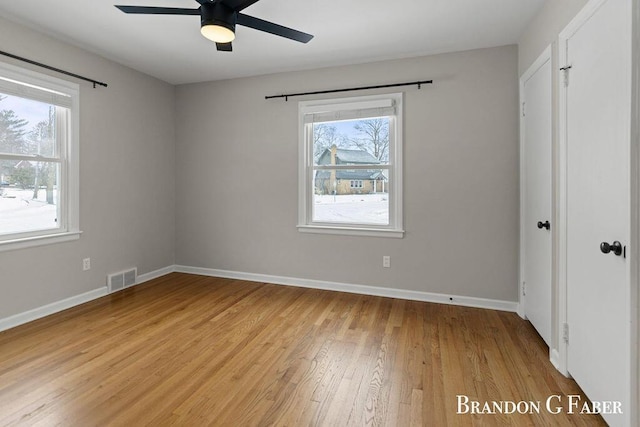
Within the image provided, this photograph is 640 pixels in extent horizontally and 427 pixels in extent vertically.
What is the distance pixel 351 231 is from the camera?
3816 mm

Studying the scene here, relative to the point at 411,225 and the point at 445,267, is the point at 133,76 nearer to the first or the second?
the point at 411,225

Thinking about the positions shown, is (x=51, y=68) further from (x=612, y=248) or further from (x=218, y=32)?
(x=612, y=248)

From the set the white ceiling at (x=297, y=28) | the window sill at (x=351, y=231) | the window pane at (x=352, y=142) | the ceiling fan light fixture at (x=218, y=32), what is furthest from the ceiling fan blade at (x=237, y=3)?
the window sill at (x=351, y=231)

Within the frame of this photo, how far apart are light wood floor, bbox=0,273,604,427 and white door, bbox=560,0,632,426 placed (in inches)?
12.4

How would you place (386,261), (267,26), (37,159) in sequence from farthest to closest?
(386,261) < (37,159) < (267,26)

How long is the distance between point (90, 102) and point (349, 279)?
3441mm

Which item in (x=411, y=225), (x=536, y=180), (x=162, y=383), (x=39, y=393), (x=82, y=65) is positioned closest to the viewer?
(x=39, y=393)

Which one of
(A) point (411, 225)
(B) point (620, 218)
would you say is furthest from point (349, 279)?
(B) point (620, 218)

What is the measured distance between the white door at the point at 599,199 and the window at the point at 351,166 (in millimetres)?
1744

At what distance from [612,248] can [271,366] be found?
81.0 inches

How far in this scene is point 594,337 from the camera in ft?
5.84

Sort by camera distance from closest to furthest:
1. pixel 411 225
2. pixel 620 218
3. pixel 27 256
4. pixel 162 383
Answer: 1. pixel 620 218
2. pixel 162 383
3. pixel 27 256
4. pixel 411 225

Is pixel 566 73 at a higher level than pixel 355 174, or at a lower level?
Answer: higher

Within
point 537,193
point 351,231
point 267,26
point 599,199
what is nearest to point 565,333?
point 599,199
